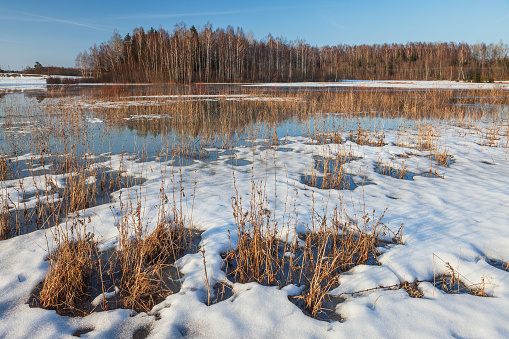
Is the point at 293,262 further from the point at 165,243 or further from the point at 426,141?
the point at 426,141

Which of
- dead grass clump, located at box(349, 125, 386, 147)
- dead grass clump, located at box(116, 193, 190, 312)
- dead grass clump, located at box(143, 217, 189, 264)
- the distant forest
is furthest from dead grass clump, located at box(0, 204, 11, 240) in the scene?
the distant forest

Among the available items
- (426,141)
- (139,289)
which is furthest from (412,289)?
(426,141)

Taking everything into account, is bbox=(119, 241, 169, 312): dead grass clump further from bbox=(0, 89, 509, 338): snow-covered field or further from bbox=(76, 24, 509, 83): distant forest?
bbox=(76, 24, 509, 83): distant forest

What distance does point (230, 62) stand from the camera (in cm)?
4641

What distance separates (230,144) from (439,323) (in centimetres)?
681

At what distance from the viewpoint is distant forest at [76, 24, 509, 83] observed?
44438 mm

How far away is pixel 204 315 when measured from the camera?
2385 millimetres

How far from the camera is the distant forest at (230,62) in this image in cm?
4444

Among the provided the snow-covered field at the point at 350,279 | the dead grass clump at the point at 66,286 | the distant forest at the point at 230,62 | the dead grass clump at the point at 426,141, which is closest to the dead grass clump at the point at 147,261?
the snow-covered field at the point at 350,279

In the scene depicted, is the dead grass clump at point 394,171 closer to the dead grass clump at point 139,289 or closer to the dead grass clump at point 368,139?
the dead grass clump at point 368,139

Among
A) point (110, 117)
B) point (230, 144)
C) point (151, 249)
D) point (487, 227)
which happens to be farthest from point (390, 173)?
point (110, 117)

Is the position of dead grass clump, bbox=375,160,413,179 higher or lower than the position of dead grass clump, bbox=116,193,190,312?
higher

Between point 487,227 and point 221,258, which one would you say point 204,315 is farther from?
point 487,227

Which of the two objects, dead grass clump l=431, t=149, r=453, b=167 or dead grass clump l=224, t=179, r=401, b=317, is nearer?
dead grass clump l=224, t=179, r=401, b=317
